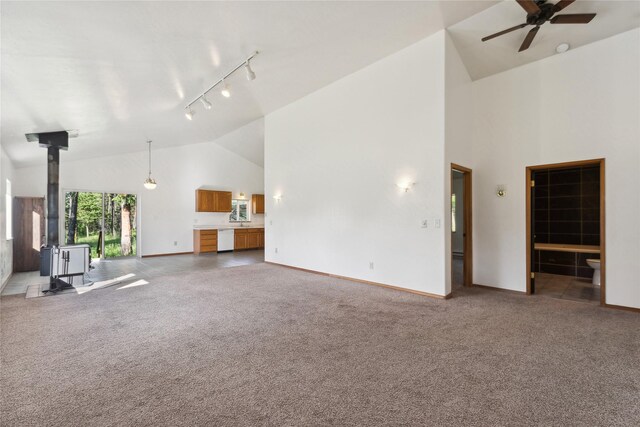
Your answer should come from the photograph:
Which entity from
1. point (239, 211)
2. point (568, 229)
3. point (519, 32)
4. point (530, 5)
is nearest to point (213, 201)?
point (239, 211)

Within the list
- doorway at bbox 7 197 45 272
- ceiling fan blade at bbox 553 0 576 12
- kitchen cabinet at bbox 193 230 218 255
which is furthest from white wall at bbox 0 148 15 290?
ceiling fan blade at bbox 553 0 576 12

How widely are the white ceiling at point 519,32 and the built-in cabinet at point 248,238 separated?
28.4 ft

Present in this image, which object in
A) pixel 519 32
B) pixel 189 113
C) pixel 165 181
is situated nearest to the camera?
pixel 519 32

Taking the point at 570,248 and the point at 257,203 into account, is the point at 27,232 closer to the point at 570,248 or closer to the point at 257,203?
the point at 257,203

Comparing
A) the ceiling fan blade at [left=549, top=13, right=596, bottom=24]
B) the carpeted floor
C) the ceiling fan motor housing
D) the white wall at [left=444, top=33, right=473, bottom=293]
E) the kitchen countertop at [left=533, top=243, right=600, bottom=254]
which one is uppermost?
the ceiling fan motor housing

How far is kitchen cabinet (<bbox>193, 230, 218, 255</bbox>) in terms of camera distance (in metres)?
9.93

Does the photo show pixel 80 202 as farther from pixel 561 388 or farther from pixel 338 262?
pixel 561 388

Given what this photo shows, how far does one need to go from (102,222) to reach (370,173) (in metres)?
8.11

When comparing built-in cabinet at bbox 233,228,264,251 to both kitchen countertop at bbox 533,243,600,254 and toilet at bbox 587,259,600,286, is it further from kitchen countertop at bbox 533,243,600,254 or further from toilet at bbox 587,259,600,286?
toilet at bbox 587,259,600,286

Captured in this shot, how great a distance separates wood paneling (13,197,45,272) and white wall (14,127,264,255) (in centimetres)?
60

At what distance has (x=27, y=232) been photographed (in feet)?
22.4

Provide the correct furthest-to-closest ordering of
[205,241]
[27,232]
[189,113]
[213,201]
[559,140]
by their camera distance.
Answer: [213,201], [205,241], [27,232], [189,113], [559,140]

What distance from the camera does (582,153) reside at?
4.27 meters

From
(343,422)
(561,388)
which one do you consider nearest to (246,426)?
(343,422)
